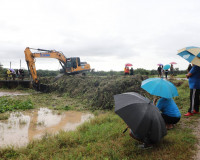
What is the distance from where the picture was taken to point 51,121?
8.23 meters

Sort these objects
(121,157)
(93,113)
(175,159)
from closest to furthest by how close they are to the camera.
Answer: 1. (175,159)
2. (121,157)
3. (93,113)

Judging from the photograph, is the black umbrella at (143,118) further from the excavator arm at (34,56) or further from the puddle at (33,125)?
the excavator arm at (34,56)

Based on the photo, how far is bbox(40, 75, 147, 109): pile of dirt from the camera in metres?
10.8

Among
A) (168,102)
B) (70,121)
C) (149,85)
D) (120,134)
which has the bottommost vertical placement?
(70,121)

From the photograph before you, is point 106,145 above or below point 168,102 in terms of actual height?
below

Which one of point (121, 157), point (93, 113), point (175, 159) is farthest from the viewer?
point (93, 113)

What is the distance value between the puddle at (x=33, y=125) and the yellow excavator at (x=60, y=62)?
8.26 meters

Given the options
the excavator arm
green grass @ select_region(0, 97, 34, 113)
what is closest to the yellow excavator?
the excavator arm

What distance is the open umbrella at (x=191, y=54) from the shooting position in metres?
4.95

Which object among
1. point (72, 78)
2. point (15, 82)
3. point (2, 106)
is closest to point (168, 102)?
point (2, 106)

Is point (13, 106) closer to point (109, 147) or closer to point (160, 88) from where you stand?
point (109, 147)

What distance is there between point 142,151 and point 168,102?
4.70ft

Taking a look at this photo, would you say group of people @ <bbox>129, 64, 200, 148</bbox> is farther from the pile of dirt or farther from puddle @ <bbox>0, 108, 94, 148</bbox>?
the pile of dirt

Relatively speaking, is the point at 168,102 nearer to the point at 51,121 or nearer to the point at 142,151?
the point at 142,151
